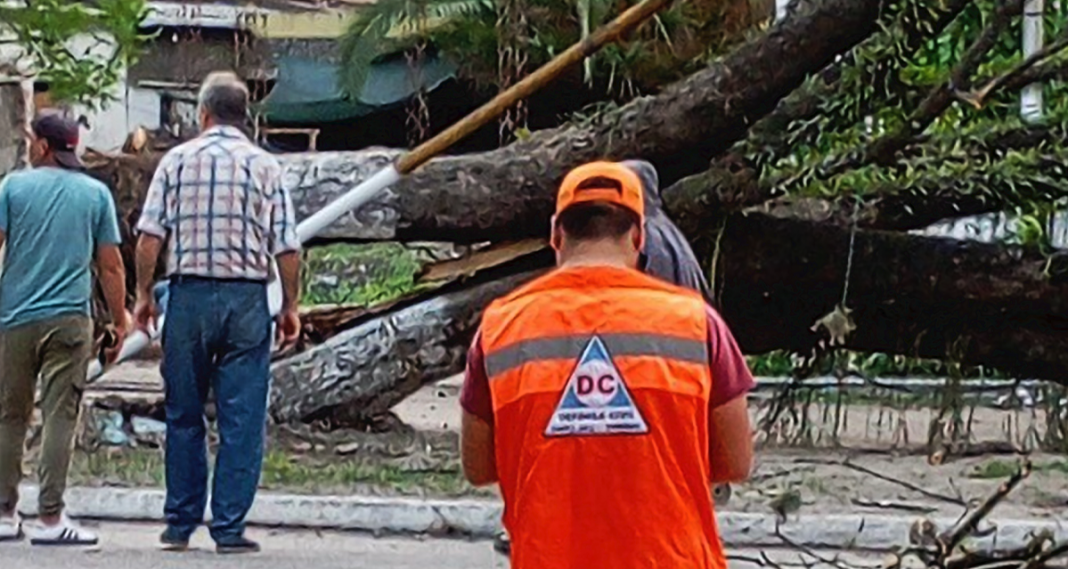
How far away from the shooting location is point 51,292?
8266mm

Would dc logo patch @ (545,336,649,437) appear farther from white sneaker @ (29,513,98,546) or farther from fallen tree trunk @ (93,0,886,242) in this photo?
fallen tree trunk @ (93,0,886,242)

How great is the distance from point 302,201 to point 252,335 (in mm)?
2681

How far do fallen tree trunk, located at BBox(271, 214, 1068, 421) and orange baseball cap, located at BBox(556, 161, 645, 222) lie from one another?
6.19m

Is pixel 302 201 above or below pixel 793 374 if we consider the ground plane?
above

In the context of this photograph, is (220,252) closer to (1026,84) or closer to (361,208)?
(361,208)

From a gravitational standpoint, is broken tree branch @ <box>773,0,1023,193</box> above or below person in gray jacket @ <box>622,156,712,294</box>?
above

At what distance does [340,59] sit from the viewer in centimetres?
1914

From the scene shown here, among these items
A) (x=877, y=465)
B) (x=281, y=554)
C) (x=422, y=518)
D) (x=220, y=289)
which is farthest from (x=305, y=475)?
(x=877, y=465)

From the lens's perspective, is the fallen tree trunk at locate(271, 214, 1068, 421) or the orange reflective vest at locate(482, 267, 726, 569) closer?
the orange reflective vest at locate(482, 267, 726, 569)

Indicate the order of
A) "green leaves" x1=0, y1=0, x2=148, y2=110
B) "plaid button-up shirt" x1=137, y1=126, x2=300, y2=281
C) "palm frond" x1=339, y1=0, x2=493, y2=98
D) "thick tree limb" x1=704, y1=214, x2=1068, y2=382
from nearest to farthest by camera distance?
1. "plaid button-up shirt" x1=137, y1=126, x2=300, y2=281
2. "thick tree limb" x1=704, y1=214, x2=1068, y2=382
3. "palm frond" x1=339, y1=0, x2=493, y2=98
4. "green leaves" x1=0, y1=0, x2=148, y2=110

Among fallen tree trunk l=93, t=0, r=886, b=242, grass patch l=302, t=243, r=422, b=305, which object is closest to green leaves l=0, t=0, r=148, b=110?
grass patch l=302, t=243, r=422, b=305

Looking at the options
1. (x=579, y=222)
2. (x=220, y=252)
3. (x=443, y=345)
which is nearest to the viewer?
(x=579, y=222)

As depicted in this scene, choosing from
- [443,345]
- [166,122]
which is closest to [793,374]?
[443,345]

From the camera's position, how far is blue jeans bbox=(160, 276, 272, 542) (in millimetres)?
8023
